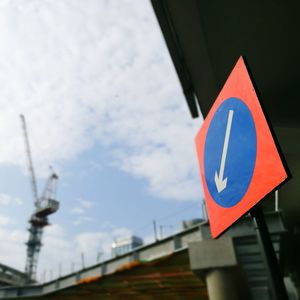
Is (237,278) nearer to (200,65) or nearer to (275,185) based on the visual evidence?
(200,65)

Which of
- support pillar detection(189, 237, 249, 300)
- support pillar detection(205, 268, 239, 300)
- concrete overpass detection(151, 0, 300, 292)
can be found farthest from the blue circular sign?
support pillar detection(205, 268, 239, 300)

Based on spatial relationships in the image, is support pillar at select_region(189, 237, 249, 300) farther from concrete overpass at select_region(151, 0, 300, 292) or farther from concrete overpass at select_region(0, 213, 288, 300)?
concrete overpass at select_region(151, 0, 300, 292)

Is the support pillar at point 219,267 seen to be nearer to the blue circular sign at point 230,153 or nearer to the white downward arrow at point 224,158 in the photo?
the blue circular sign at point 230,153

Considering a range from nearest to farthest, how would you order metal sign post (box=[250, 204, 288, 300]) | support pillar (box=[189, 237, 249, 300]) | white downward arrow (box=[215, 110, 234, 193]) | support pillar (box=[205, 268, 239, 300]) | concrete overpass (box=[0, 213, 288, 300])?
metal sign post (box=[250, 204, 288, 300])
white downward arrow (box=[215, 110, 234, 193])
support pillar (box=[205, 268, 239, 300])
support pillar (box=[189, 237, 249, 300])
concrete overpass (box=[0, 213, 288, 300])

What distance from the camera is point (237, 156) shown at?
2281 millimetres

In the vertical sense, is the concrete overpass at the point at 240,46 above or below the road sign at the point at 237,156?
above

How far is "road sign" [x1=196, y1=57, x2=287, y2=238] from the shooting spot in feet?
6.37

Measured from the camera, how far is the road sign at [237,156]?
194 cm

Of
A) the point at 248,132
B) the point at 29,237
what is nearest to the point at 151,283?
the point at 248,132

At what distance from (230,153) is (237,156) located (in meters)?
0.11

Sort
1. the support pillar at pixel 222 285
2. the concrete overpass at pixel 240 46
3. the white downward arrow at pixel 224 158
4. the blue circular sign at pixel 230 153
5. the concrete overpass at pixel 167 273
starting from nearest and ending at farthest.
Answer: the blue circular sign at pixel 230 153 → the white downward arrow at pixel 224 158 → the concrete overpass at pixel 240 46 → the support pillar at pixel 222 285 → the concrete overpass at pixel 167 273

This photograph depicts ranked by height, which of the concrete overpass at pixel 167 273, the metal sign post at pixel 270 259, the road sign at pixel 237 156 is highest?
the concrete overpass at pixel 167 273

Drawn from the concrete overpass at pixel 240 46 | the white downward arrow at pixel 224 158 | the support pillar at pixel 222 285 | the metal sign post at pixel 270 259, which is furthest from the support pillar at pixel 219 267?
the metal sign post at pixel 270 259

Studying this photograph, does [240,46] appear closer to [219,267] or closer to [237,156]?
[237,156]
